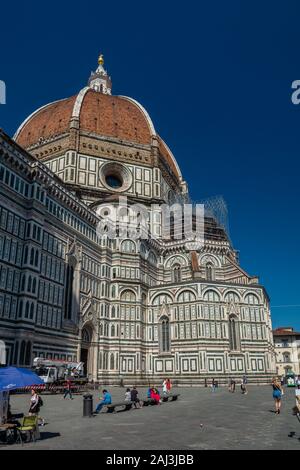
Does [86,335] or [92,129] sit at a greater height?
[92,129]

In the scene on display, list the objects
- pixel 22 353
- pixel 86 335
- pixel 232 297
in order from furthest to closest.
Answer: pixel 232 297 < pixel 86 335 < pixel 22 353

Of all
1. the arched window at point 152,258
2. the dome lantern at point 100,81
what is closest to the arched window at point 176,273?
the arched window at point 152,258

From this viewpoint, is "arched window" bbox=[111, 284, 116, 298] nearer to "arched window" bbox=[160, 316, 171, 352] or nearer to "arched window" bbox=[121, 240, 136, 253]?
"arched window" bbox=[121, 240, 136, 253]

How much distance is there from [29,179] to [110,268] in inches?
626

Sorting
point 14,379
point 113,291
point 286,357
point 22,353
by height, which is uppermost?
point 113,291

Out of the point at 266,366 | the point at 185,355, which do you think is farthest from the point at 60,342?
the point at 266,366

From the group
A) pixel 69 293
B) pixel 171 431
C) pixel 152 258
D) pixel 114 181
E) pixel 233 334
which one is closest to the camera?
pixel 171 431

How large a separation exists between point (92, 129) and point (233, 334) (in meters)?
36.1

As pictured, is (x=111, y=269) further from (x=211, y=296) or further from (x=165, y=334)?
(x=211, y=296)

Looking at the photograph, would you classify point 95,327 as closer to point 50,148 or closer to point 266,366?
point 266,366

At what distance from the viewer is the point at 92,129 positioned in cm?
6106

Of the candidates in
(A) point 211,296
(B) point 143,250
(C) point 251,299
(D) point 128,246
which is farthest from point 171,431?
(B) point 143,250

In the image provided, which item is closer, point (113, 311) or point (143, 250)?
point (113, 311)

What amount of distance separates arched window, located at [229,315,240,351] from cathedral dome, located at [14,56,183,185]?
2714 centimetres
